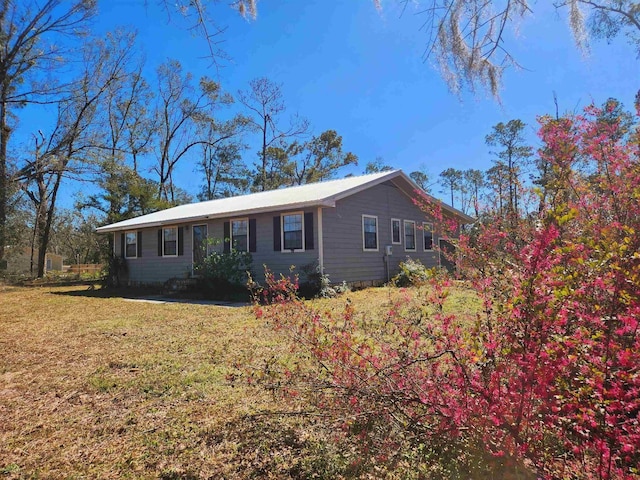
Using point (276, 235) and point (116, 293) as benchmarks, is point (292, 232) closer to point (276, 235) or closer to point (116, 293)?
point (276, 235)

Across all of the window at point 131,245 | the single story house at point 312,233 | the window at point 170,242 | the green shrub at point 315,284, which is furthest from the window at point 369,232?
the window at point 131,245

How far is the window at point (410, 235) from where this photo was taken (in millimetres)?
14529

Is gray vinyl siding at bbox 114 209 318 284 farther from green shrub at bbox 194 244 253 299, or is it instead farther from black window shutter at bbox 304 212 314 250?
green shrub at bbox 194 244 253 299

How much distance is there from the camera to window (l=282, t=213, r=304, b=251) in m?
11.3

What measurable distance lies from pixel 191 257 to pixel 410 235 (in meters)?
8.22

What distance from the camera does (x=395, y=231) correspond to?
46.0 ft

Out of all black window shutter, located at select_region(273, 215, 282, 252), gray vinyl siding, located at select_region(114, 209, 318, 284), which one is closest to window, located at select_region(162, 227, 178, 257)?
gray vinyl siding, located at select_region(114, 209, 318, 284)

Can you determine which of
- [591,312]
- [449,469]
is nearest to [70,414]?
[449,469]

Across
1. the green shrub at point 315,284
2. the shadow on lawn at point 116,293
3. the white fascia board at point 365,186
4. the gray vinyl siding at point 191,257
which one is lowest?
the shadow on lawn at point 116,293

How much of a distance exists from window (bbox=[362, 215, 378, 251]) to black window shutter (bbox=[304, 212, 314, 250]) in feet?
7.50

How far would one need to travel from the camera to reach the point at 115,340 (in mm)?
5945

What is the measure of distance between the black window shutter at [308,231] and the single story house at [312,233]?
0.03 m

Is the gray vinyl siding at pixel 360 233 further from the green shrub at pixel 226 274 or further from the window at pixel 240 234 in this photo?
the window at pixel 240 234

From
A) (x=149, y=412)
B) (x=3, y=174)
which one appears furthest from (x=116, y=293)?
(x=149, y=412)
